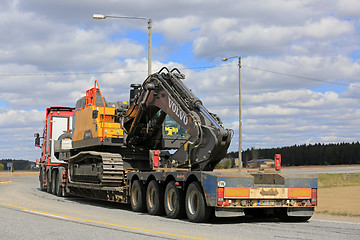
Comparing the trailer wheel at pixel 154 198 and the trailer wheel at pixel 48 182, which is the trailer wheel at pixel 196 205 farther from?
the trailer wheel at pixel 48 182

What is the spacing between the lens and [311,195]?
14000 millimetres

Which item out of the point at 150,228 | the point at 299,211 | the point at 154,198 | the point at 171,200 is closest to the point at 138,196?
the point at 154,198

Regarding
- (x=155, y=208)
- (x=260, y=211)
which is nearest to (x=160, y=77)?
(x=155, y=208)

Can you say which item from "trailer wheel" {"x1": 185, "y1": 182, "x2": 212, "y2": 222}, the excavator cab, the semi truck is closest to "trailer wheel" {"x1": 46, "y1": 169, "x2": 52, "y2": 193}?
the semi truck

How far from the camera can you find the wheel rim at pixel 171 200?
1473 cm

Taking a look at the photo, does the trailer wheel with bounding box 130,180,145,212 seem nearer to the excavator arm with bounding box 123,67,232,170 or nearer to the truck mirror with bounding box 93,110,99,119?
the excavator arm with bounding box 123,67,232,170

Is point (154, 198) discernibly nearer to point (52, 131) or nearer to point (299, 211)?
point (299, 211)

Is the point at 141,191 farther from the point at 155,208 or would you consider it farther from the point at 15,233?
the point at 15,233

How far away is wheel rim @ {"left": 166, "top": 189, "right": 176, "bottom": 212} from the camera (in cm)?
1473

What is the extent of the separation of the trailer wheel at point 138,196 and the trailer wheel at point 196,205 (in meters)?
2.80

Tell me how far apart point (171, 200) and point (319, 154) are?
123981 mm

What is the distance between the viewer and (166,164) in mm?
16672

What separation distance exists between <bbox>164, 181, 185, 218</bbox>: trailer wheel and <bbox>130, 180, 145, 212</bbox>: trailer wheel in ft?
5.02

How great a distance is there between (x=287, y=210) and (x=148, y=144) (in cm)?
754
